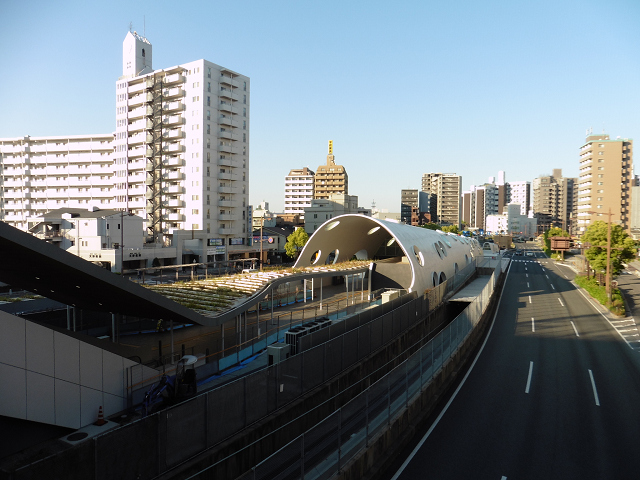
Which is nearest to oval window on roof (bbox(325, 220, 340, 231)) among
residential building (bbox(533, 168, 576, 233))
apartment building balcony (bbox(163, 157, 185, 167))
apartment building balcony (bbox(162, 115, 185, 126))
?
apartment building balcony (bbox(163, 157, 185, 167))

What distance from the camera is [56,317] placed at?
19.3m

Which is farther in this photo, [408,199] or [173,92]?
[408,199]

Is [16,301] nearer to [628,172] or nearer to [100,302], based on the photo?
[100,302]

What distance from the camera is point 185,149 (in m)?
67.9

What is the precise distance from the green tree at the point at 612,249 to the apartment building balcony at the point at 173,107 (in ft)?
193

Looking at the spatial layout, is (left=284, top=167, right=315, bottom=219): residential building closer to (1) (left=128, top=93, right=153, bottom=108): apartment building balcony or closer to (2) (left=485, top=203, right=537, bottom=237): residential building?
(1) (left=128, top=93, right=153, bottom=108): apartment building balcony

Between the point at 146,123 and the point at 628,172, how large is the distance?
353 feet

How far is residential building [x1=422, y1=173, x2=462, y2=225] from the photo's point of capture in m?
170

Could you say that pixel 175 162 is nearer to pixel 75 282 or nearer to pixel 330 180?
pixel 75 282

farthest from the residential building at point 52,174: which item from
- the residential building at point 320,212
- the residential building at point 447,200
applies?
the residential building at point 447,200

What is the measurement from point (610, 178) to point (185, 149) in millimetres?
96915

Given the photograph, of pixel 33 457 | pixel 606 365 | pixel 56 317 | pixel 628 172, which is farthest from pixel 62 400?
pixel 628 172

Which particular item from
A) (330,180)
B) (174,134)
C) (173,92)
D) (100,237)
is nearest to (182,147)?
(174,134)

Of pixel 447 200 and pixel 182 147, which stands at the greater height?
pixel 182 147
